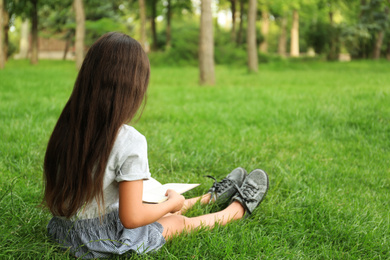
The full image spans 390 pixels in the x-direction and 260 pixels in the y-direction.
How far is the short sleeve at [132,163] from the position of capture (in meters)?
1.63

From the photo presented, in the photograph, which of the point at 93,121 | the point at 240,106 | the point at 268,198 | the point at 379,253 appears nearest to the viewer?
the point at 93,121

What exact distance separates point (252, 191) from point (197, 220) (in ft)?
1.59

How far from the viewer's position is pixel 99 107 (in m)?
1.65

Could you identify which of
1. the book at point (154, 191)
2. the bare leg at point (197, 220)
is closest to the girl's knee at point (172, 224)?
the bare leg at point (197, 220)

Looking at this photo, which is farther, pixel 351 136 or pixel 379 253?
pixel 351 136

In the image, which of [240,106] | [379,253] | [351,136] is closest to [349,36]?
[240,106]

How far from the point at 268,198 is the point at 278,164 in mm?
780

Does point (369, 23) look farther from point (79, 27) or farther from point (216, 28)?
point (216, 28)

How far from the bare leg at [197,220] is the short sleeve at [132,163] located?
1.70 ft

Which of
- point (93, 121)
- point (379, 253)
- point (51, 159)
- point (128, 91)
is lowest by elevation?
point (379, 253)

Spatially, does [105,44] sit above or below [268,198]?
above

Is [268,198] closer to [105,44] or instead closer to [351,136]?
[105,44]

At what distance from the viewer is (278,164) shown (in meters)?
3.55

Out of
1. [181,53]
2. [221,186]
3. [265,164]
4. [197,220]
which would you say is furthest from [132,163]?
[181,53]
